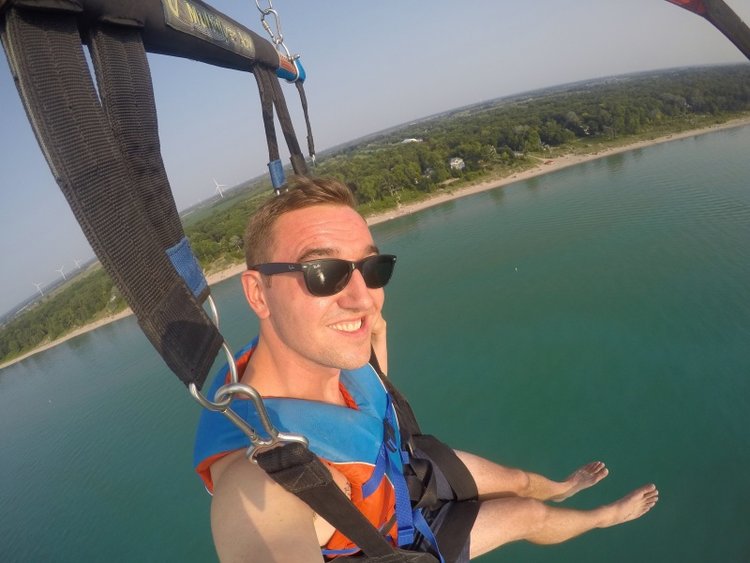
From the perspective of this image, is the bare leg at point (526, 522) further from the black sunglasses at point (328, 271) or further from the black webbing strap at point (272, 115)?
the black webbing strap at point (272, 115)

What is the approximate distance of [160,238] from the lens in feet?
2.79

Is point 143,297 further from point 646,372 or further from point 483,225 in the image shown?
point 483,225

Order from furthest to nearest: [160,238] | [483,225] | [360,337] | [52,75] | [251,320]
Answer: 1. [483,225]
2. [251,320]
3. [360,337]
4. [160,238]
5. [52,75]

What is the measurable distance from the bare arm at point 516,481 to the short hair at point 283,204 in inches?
79.5

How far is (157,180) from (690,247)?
66.3 ft

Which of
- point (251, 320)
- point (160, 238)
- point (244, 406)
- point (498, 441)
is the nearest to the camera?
point (160, 238)

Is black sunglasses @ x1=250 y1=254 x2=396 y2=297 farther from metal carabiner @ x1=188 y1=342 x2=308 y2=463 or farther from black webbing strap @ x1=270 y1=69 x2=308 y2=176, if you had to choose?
black webbing strap @ x1=270 y1=69 x2=308 y2=176

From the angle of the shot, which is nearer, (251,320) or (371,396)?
(371,396)

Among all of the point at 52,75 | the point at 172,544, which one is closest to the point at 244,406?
the point at 52,75

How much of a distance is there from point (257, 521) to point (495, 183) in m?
39.1

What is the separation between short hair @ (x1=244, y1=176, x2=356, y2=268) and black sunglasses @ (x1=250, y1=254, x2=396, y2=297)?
0.12 metres

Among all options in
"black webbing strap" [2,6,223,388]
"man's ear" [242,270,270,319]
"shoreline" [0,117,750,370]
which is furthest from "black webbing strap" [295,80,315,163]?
"shoreline" [0,117,750,370]

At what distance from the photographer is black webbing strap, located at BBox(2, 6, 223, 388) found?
0.63 meters

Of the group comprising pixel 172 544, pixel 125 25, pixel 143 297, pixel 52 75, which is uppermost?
pixel 125 25
